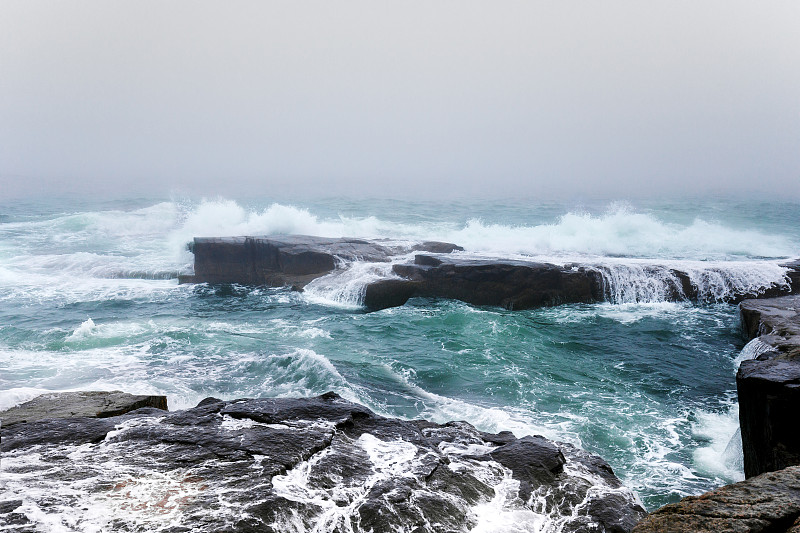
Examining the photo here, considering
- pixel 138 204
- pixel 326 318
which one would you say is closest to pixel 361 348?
pixel 326 318

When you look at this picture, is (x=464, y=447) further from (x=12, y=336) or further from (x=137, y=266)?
(x=137, y=266)

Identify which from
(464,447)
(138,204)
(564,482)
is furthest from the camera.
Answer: (138,204)

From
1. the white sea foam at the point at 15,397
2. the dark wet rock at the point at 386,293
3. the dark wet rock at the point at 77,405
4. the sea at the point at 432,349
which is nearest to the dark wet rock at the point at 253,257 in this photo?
the sea at the point at 432,349

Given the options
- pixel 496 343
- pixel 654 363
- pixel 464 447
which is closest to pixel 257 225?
pixel 496 343

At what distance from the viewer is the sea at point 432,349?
7.94 metres

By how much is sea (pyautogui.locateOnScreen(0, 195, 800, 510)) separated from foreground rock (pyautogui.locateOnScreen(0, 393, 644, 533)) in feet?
7.48

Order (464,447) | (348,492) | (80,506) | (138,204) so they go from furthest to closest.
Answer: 1. (138,204)
2. (464,447)
3. (348,492)
4. (80,506)

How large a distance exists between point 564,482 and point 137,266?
18.6 metres

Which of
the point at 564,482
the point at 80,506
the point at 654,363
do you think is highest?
the point at 80,506

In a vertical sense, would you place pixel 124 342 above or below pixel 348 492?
below

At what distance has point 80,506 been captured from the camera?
3.61 m

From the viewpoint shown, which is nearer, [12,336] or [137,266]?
[12,336]

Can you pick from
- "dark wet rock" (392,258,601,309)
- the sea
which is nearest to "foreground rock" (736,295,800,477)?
the sea

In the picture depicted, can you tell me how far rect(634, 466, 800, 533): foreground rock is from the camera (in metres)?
2.78
